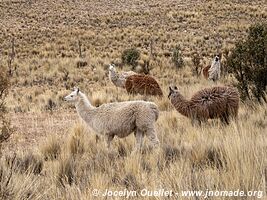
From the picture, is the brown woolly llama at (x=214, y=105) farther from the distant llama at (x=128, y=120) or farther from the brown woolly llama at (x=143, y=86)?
the brown woolly llama at (x=143, y=86)

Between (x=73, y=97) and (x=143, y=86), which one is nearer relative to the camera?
(x=73, y=97)

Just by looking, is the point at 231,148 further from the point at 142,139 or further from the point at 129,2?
the point at 129,2

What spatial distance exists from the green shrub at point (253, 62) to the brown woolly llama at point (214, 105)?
6.68ft

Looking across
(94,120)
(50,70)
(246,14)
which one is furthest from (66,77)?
(246,14)

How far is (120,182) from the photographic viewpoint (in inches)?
174

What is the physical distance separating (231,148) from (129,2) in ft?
145

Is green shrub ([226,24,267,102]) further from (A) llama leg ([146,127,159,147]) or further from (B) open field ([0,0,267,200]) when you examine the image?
(A) llama leg ([146,127,159,147])

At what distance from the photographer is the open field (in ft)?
14.1

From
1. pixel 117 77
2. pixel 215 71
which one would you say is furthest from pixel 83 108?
pixel 215 71

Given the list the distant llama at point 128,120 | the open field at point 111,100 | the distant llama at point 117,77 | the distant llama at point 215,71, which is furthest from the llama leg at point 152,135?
the distant llama at point 215,71

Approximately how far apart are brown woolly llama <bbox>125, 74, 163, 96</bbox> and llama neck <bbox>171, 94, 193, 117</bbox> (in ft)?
14.6

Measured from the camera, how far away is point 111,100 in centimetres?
1262

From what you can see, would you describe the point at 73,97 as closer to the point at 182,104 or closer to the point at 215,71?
the point at 182,104

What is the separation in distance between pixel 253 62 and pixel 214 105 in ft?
9.20
